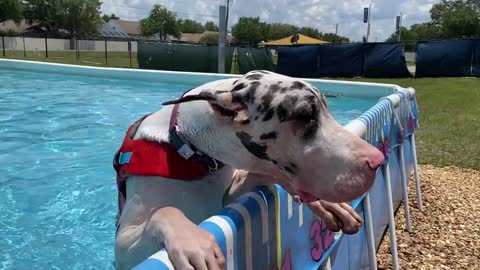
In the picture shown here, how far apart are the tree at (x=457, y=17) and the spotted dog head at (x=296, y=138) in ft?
217

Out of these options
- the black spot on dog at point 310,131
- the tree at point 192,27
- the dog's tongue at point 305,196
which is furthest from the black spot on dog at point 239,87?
the tree at point 192,27

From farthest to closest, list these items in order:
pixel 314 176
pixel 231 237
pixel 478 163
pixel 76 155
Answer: pixel 76 155
pixel 478 163
pixel 314 176
pixel 231 237

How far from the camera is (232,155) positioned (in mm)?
1784

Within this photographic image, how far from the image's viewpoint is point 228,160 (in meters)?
1.81

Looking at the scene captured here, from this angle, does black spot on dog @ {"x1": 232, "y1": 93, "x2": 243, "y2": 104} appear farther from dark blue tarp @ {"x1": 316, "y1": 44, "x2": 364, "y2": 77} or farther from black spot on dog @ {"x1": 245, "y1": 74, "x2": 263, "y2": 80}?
dark blue tarp @ {"x1": 316, "y1": 44, "x2": 364, "y2": 77}

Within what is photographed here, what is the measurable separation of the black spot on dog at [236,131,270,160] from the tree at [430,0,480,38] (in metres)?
66.1

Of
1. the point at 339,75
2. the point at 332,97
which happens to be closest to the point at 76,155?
the point at 332,97

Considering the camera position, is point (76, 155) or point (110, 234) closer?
point (110, 234)

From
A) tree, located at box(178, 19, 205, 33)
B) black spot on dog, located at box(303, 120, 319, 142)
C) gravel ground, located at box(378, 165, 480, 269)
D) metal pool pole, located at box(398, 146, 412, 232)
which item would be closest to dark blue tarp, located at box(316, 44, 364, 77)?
gravel ground, located at box(378, 165, 480, 269)

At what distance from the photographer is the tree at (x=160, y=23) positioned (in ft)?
292

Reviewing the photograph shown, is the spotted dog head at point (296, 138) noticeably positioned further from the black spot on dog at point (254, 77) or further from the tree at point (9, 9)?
the tree at point (9, 9)

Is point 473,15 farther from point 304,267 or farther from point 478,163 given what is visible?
point 304,267

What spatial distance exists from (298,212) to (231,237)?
0.63 meters

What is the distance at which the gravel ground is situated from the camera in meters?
3.60
